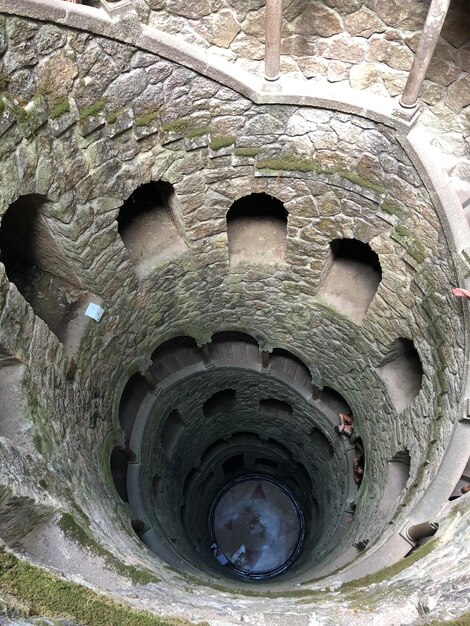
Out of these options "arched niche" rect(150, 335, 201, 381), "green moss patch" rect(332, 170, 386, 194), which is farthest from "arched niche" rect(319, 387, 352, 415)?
"green moss patch" rect(332, 170, 386, 194)

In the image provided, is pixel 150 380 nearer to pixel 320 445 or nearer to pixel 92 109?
pixel 320 445

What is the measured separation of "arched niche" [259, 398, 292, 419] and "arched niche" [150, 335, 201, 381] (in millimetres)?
2379

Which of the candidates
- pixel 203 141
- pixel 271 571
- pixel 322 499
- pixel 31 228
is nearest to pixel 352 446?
pixel 322 499

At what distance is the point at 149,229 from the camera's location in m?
6.91

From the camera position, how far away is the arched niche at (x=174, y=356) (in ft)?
30.0

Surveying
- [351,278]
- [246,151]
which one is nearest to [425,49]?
[246,151]

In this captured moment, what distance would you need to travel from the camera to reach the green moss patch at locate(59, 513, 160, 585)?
4250 millimetres

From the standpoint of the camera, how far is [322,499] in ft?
35.7

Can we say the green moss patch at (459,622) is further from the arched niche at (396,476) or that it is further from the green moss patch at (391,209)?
the arched niche at (396,476)

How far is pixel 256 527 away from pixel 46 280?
944cm

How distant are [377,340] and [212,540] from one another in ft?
26.0

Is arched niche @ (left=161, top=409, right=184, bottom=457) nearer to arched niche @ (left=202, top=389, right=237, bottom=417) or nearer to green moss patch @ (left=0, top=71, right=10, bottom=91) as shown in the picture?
arched niche @ (left=202, top=389, right=237, bottom=417)

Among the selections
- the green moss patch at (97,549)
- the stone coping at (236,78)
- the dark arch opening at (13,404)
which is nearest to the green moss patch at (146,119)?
the stone coping at (236,78)

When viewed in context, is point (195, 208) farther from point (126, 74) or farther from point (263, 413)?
point (263, 413)
